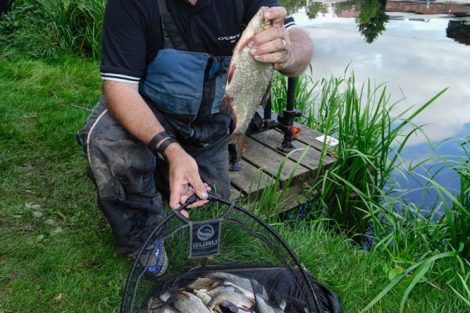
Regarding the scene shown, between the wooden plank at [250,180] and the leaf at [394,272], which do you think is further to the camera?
the wooden plank at [250,180]

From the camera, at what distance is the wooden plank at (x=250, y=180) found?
11.1 ft

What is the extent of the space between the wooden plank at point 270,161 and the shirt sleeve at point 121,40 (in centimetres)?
150

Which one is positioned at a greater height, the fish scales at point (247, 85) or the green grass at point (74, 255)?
the fish scales at point (247, 85)

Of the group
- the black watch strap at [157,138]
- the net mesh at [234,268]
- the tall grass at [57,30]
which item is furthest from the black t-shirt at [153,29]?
the tall grass at [57,30]

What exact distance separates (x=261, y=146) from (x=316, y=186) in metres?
0.56

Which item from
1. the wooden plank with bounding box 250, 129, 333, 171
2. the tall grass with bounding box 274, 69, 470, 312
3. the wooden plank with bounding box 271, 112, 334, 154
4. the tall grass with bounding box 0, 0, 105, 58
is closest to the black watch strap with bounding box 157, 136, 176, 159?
the tall grass with bounding box 274, 69, 470, 312

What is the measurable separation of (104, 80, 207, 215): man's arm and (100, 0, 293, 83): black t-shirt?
0.07 meters

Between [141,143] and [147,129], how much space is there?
0.32m

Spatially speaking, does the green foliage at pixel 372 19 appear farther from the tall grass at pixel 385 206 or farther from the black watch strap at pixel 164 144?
the black watch strap at pixel 164 144

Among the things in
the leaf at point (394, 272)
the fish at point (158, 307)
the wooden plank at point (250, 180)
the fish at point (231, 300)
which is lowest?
the leaf at point (394, 272)

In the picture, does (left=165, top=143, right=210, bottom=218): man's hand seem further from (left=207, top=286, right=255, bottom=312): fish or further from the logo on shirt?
the logo on shirt

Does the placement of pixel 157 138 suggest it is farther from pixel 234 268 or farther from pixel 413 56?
pixel 413 56

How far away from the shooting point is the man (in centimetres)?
230

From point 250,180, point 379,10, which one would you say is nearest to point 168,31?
point 250,180
